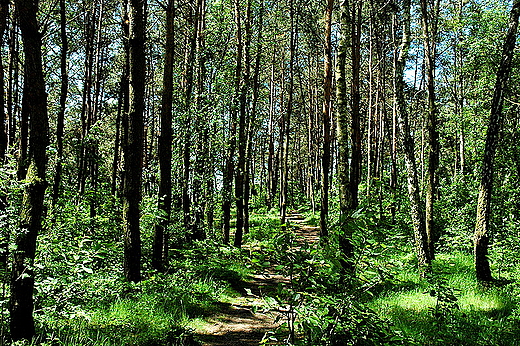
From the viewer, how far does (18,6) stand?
12.3ft

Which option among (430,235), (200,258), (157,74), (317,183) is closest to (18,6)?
(200,258)

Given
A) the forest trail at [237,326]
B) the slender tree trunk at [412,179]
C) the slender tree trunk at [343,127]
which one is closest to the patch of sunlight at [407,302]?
the slender tree trunk at [412,179]

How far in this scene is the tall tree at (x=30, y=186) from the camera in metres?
3.70

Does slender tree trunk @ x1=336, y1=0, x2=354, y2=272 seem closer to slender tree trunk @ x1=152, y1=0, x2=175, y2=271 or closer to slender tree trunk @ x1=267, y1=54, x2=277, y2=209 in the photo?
slender tree trunk @ x1=152, y1=0, x2=175, y2=271

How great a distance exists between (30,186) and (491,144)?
856cm

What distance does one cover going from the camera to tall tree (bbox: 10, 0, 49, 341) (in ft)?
12.1

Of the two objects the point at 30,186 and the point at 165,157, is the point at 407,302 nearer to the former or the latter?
the point at 165,157

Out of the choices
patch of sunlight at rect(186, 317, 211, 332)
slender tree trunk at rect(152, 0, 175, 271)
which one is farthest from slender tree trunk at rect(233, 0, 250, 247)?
patch of sunlight at rect(186, 317, 211, 332)

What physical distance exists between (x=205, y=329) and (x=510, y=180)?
1319 centimetres

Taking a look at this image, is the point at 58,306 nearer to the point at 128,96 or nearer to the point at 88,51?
the point at 128,96

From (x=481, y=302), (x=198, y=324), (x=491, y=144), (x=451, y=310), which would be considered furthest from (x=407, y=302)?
(x=198, y=324)

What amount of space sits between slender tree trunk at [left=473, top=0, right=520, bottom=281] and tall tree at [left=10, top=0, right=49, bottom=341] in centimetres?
839

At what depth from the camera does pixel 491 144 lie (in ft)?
25.6

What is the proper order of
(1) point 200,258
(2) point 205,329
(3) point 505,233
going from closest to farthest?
(2) point 205,329, (1) point 200,258, (3) point 505,233
